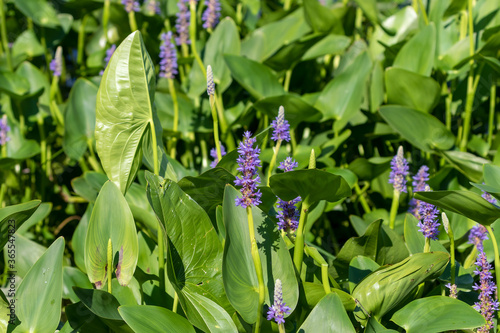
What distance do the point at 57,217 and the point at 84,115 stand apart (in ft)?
1.96

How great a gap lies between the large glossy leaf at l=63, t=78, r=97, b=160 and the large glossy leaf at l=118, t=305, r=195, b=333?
1045mm

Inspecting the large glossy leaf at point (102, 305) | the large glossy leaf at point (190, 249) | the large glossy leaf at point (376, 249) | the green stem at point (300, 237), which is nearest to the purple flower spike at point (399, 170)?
the large glossy leaf at point (376, 249)

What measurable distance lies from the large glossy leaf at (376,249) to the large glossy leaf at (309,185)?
0.84ft

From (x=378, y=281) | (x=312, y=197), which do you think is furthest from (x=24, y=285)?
(x=378, y=281)

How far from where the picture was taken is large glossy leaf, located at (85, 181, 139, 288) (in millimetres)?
1272

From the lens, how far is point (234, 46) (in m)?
2.12

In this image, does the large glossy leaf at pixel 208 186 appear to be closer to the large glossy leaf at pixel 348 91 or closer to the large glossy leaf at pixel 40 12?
the large glossy leaf at pixel 348 91

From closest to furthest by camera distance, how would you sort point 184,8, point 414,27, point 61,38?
point 184,8 → point 414,27 → point 61,38

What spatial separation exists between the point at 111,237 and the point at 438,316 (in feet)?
2.42

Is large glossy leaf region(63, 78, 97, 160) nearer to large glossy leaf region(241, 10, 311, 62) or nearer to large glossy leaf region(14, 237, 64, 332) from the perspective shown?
large glossy leaf region(241, 10, 311, 62)

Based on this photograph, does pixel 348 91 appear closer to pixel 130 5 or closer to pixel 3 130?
pixel 130 5

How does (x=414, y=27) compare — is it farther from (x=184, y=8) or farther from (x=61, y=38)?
(x=61, y=38)

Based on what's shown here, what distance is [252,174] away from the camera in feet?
3.32

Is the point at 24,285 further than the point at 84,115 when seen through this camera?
No
